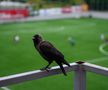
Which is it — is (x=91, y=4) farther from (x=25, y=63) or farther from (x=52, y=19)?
(x=25, y=63)

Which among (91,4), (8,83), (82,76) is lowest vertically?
(91,4)

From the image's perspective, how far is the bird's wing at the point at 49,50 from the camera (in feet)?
11.9

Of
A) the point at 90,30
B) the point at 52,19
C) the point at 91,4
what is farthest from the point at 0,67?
the point at 91,4

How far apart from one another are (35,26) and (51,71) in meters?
31.1

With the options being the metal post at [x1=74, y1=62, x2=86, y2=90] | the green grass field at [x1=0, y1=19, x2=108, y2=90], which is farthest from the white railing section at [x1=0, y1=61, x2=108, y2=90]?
the green grass field at [x1=0, y1=19, x2=108, y2=90]

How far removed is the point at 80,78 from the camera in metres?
3.64

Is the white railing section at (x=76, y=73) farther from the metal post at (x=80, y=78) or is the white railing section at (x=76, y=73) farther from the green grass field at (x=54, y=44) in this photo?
the green grass field at (x=54, y=44)

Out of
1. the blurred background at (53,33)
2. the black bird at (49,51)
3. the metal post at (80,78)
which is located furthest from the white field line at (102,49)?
the metal post at (80,78)

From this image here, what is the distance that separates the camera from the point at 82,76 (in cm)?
365

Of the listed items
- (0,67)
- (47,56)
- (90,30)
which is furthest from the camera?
(90,30)

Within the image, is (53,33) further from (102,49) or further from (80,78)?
(80,78)

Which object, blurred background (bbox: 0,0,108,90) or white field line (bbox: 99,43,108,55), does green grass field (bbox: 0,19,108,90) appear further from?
white field line (bbox: 99,43,108,55)

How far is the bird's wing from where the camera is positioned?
364cm

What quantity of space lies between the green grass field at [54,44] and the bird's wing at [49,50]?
681cm
